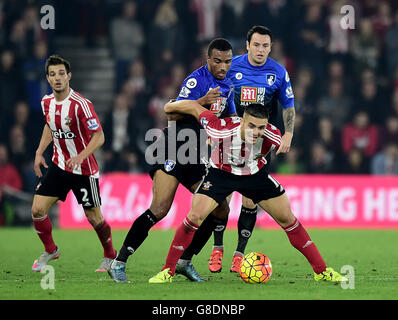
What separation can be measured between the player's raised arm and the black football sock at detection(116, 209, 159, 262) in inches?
41.7

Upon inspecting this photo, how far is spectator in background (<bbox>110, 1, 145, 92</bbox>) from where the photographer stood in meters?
18.3

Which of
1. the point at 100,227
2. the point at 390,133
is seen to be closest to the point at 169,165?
the point at 100,227

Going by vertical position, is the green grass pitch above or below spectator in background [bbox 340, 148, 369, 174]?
below

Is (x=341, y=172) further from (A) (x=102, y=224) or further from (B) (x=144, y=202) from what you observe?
(A) (x=102, y=224)

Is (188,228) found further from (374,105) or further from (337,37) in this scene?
(337,37)

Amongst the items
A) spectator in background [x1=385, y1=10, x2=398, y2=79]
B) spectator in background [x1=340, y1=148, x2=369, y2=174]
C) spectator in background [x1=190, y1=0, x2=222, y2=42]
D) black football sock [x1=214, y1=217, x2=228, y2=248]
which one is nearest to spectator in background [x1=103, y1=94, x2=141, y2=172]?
spectator in background [x1=190, y1=0, x2=222, y2=42]

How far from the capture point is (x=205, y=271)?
937 centimetres

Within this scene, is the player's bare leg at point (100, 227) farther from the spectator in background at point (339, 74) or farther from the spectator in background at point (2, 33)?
the spectator in background at point (339, 74)

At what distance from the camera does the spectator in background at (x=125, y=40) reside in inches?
719

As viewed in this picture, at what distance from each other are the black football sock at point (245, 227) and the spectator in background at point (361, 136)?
7446mm

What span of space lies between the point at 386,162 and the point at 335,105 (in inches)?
65.6

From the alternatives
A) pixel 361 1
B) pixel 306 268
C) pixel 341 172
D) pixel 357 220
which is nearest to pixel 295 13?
pixel 361 1

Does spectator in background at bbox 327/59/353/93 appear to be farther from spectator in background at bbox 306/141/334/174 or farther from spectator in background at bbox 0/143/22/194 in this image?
spectator in background at bbox 0/143/22/194

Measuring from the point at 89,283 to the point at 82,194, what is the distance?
4.41 ft
